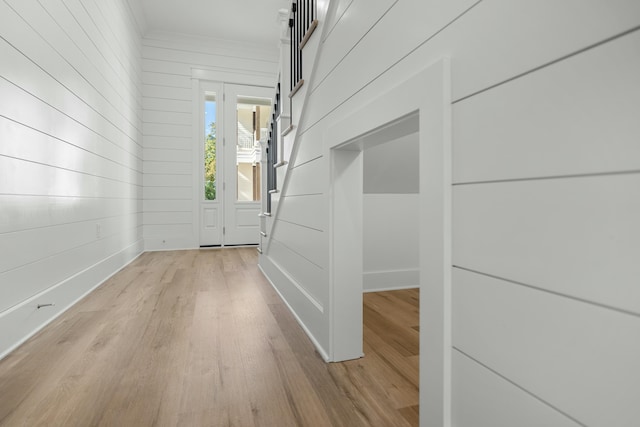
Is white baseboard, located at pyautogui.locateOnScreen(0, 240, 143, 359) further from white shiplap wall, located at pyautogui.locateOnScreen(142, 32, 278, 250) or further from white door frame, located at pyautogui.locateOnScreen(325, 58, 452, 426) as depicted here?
white door frame, located at pyautogui.locateOnScreen(325, 58, 452, 426)

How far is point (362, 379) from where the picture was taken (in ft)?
4.33

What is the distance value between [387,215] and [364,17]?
1630mm

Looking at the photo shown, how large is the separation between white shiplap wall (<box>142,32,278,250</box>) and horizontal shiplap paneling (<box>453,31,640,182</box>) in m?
4.71

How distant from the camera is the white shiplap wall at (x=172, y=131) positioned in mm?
4668

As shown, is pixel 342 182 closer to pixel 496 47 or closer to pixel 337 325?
pixel 337 325

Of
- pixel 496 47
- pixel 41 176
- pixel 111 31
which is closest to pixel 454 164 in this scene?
pixel 496 47

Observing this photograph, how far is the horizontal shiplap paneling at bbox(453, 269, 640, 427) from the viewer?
44cm

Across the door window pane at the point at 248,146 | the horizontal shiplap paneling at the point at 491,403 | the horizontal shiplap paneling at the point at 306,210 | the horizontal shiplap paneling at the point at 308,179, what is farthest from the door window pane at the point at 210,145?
the horizontal shiplap paneling at the point at 491,403

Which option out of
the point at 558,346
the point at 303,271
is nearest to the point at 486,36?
the point at 558,346

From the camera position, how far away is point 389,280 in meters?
2.61

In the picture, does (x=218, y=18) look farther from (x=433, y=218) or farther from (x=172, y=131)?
(x=433, y=218)

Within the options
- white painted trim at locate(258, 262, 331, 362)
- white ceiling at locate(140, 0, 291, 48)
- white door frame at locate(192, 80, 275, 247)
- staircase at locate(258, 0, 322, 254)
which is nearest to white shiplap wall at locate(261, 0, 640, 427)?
white painted trim at locate(258, 262, 331, 362)

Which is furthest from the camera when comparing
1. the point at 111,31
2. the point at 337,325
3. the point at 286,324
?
the point at 111,31

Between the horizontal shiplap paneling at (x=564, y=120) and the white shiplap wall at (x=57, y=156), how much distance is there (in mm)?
1984
